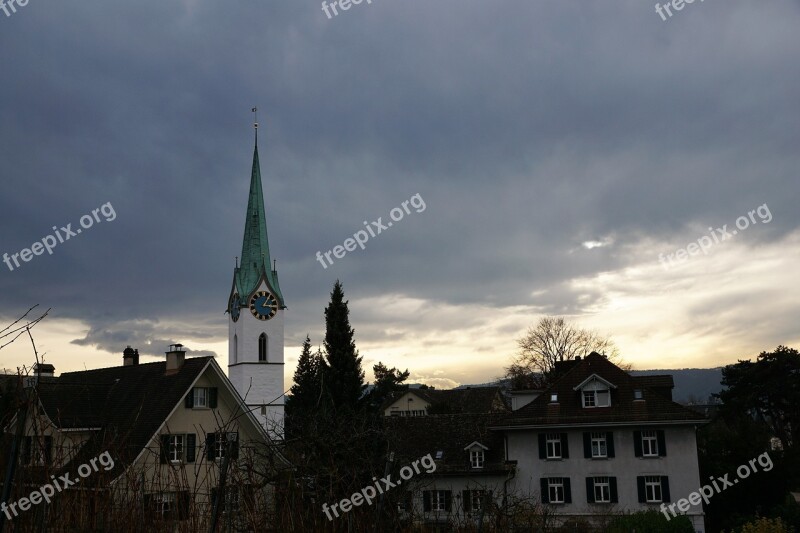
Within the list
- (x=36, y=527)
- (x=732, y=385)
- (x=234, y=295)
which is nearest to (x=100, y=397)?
(x=36, y=527)

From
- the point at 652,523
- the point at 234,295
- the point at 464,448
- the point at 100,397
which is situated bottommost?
the point at 652,523

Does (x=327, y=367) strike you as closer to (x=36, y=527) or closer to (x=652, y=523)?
(x=652, y=523)

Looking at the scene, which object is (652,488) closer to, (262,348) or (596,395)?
(596,395)

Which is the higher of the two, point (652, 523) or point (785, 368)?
point (785, 368)

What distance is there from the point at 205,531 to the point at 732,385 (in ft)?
239

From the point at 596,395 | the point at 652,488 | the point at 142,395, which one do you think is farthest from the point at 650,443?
the point at 142,395

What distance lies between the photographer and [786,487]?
126 ft

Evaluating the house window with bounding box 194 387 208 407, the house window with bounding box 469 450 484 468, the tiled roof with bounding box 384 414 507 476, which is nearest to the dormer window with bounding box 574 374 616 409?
the tiled roof with bounding box 384 414 507 476

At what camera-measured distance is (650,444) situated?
3791cm

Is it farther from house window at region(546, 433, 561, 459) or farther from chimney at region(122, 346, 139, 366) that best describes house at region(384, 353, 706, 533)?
chimney at region(122, 346, 139, 366)

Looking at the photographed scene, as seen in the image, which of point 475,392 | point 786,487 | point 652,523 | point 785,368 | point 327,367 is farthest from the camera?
point 475,392

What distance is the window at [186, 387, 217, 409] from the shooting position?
27781mm

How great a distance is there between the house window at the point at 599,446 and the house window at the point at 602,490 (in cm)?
120

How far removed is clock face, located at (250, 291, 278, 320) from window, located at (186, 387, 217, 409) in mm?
43439
